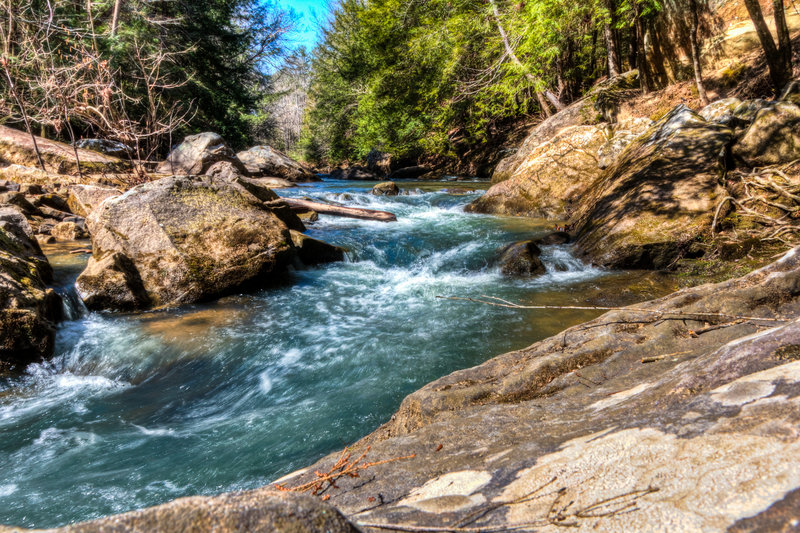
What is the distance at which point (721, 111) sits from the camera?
770cm

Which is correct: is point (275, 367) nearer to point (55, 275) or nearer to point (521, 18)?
point (55, 275)

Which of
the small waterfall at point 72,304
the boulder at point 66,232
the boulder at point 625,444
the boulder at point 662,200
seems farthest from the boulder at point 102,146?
the boulder at point 625,444

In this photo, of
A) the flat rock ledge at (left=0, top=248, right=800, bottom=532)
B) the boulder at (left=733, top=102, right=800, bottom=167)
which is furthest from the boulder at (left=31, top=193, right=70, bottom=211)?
the boulder at (left=733, top=102, right=800, bottom=167)

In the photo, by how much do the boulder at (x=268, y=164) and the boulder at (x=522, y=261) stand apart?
1462 centimetres

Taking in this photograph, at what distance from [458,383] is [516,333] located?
2330 mm

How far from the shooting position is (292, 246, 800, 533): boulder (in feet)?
2.42

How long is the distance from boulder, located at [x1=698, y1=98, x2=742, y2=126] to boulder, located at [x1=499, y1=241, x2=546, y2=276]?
408 centimetres

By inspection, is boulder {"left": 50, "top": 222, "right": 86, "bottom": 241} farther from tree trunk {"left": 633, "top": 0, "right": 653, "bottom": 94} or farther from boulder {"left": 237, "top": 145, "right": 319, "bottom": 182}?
tree trunk {"left": 633, "top": 0, "right": 653, "bottom": 94}

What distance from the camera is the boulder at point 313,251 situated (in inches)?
295

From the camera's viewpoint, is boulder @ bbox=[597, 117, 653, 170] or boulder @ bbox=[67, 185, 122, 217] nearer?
boulder @ bbox=[67, 185, 122, 217]

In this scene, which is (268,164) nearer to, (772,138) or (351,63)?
(351,63)

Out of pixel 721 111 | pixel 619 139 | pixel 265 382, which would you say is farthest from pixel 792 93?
pixel 265 382

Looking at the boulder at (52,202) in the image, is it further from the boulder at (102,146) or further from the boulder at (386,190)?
the boulder at (386,190)

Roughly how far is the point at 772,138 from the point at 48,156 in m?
16.9
